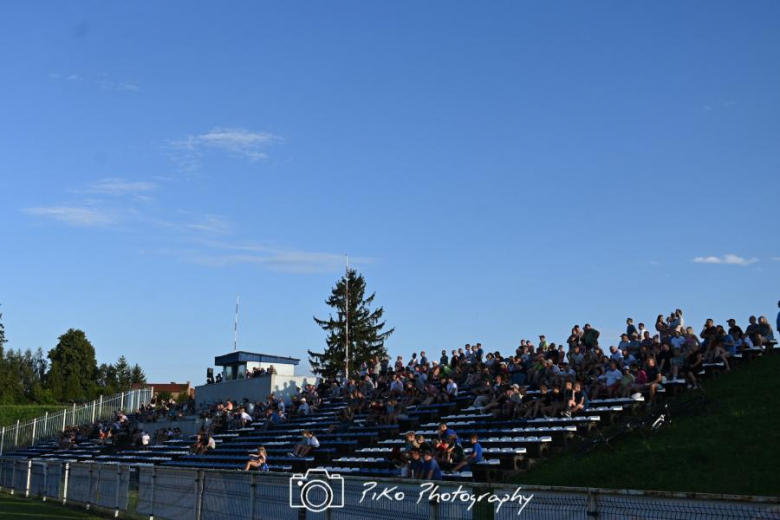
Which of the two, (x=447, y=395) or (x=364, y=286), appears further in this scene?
(x=364, y=286)

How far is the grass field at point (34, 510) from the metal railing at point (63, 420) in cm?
2660

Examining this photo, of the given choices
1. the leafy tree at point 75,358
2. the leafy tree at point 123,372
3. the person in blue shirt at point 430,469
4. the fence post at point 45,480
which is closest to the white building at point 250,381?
the fence post at point 45,480

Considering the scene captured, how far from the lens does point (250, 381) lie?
40.0 m

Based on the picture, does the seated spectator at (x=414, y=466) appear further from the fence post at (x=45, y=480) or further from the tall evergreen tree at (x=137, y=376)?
the tall evergreen tree at (x=137, y=376)

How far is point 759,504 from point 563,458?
11.6 metres

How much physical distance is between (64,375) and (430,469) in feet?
343

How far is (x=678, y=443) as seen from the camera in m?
16.6

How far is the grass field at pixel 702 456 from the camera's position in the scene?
14.4 meters

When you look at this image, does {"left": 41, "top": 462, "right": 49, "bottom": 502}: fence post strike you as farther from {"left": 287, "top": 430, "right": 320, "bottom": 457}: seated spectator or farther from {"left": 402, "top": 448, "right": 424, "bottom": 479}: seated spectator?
{"left": 402, "top": 448, "right": 424, "bottom": 479}: seated spectator

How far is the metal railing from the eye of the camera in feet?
166

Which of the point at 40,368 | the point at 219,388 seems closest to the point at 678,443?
the point at 219,388

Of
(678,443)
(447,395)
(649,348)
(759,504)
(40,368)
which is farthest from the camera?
(40,368)

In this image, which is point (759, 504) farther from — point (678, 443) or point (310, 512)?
point (678, 443)

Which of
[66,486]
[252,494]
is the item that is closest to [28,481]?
[66,486]
